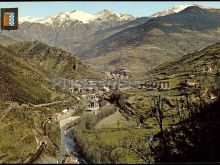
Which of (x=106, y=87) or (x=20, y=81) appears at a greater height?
(x=20, y=81)

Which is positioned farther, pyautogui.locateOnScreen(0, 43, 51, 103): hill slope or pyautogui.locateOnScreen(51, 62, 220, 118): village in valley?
pyautogui.locateOnScreen(0, 43, 51, 103): hill slope

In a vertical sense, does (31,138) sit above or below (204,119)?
below

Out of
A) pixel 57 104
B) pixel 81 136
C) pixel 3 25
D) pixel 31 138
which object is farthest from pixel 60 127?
pixel 3 25

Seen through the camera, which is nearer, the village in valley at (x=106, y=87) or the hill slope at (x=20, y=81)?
the village in valley at (x=106, y=87)

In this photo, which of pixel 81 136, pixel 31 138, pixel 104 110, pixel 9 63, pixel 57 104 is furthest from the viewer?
pixel 9 63

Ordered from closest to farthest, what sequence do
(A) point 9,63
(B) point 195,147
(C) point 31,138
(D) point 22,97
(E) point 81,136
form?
(B) point 195,147 < (E) point 81,136 < (C) point 31,138 < (D) point 22,97 < (A) point 9,63

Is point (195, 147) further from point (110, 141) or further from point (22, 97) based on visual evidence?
point (22, 97)

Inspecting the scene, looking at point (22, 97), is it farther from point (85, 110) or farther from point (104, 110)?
point (104, 110)

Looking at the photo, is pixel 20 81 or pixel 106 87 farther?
pixel 106 87

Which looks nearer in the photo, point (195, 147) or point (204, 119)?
point (195, 147)
